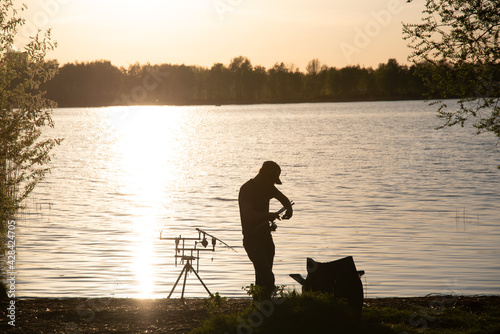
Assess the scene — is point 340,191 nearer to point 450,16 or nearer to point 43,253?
point 43,253

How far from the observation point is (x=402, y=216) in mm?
24844

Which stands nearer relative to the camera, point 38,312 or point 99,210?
point 38,312

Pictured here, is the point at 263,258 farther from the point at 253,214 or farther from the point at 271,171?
the point at 271,171

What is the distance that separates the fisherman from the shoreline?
101cm

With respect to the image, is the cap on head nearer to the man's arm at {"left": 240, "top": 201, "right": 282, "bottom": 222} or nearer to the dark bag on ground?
the man's arm at {"left": 240, "top": 201, "right": 282, "bottom": 222}

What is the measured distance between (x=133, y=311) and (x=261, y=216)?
10.0 feet

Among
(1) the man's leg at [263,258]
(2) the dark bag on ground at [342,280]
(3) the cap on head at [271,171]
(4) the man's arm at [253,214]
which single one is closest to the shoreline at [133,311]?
(1) the man's leg at [263,258]

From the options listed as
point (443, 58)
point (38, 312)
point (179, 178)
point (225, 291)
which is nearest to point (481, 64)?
point (443, 58)

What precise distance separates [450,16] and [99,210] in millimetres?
18784

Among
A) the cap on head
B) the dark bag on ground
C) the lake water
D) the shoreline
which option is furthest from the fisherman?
the lake water

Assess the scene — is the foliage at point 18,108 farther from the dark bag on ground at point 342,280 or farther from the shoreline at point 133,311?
the dark bag on ground at point 342,280

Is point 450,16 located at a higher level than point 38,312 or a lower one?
higher

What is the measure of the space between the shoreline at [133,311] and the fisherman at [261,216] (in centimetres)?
101

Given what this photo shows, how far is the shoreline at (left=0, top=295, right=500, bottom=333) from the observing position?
9.70 metres
